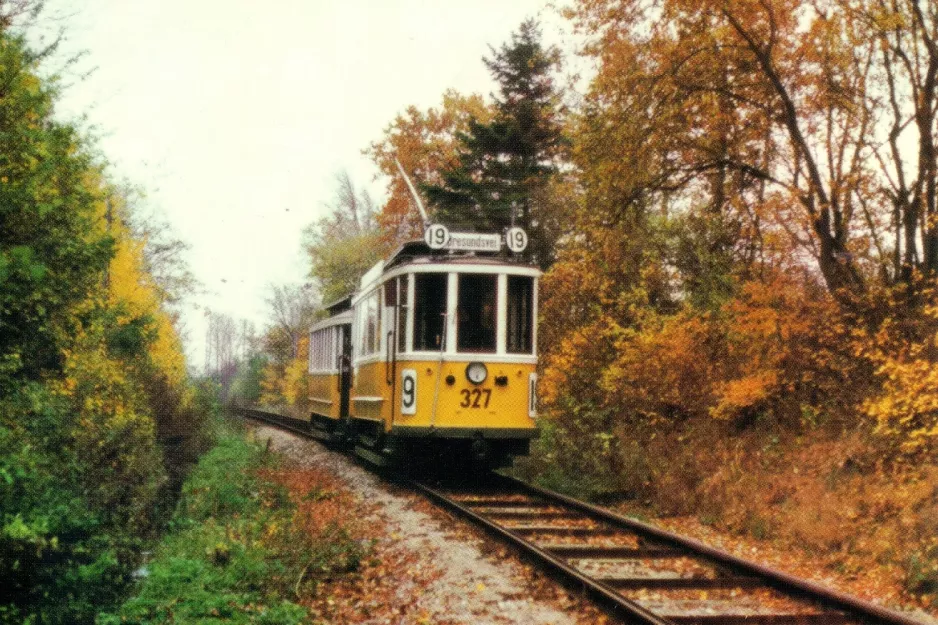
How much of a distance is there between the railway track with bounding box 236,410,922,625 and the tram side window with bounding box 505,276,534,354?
2.43 metres

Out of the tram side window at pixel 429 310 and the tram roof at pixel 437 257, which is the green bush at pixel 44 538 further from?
the tram roof at pixel 437 257

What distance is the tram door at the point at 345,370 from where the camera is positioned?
1828 centimetres


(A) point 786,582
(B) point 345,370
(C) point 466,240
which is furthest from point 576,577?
(B) point 345,370

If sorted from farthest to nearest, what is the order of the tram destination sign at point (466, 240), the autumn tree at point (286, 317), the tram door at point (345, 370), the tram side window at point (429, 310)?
the autumn tree at point (286, 317) → the tram door at point (345, 370) → the tram destination sign at point (466, 240) → the tram side window at point (429, 310)

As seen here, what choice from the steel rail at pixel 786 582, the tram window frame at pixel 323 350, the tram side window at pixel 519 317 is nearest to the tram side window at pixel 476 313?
the tram side window at pixel 519 317

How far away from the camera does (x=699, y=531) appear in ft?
34.2

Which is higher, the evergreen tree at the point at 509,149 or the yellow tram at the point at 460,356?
the evergreen tree at the point at 509,149

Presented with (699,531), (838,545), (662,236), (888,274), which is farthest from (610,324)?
(838,545)

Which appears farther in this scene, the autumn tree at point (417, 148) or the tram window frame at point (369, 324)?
the autumn tree at point (417, 148)

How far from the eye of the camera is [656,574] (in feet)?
25.2

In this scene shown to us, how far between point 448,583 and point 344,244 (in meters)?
37.3

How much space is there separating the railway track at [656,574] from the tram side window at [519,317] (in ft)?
7.96

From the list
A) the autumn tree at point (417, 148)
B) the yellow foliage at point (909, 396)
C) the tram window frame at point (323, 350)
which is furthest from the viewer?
the autumn tree at point (417, 148)

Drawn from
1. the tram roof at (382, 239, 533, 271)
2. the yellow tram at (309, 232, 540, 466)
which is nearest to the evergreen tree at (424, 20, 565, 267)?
the tram roof at (382, 239, 533, 271)
